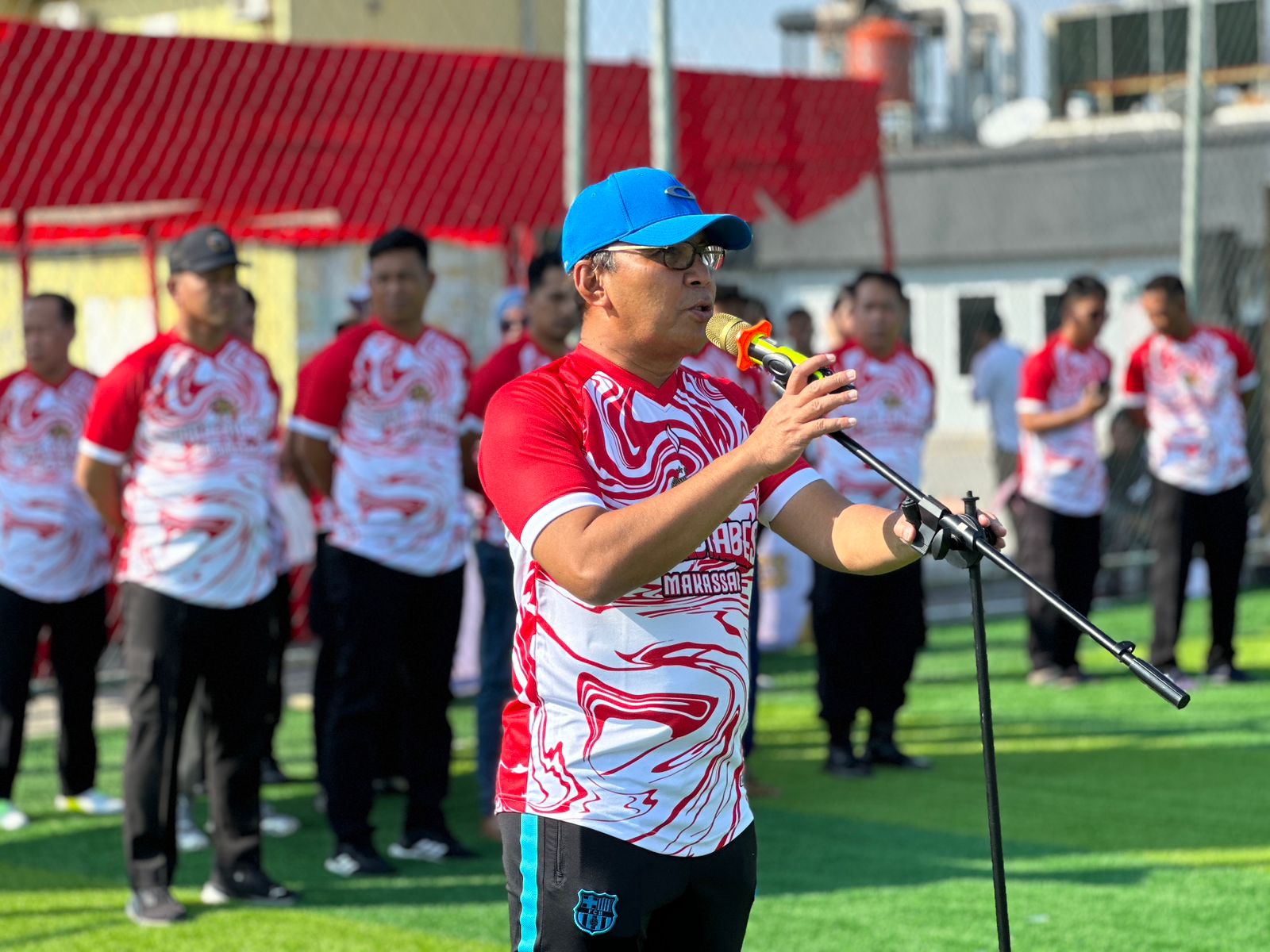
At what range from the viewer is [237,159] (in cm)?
923

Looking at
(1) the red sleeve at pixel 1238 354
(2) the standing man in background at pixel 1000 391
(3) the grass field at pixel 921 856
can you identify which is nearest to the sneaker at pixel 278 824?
(3) the grass field at pixel 921 856

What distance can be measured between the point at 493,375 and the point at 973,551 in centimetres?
396

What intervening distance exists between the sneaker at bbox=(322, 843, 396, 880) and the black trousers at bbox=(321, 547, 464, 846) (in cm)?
3

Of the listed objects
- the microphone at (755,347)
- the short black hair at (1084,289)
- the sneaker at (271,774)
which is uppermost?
the short black hair at (1084,289)

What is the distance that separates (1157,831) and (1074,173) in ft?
44.9

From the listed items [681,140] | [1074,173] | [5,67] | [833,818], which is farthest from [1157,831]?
[1074,173]

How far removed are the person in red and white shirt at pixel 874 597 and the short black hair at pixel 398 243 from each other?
88.1 inches

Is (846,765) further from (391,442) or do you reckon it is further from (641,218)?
(641,218)

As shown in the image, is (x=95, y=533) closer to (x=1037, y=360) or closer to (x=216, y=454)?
(x=216, y=454)

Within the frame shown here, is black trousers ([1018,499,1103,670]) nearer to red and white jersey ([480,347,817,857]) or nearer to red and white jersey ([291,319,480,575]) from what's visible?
red and white jersey ([291,319,480,575])

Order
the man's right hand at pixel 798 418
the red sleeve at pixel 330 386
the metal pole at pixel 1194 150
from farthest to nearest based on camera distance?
the metal pole at pixel 1194 150
the red sleeve at pixel 330 386
the man's right hand at pixel 798 418

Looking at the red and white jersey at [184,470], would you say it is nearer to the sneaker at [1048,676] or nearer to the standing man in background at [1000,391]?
the sneaker at [1048,676]

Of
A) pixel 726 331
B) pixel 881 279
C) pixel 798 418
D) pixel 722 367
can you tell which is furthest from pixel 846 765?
pixel 798 418

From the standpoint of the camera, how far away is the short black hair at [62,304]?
7191 mm
